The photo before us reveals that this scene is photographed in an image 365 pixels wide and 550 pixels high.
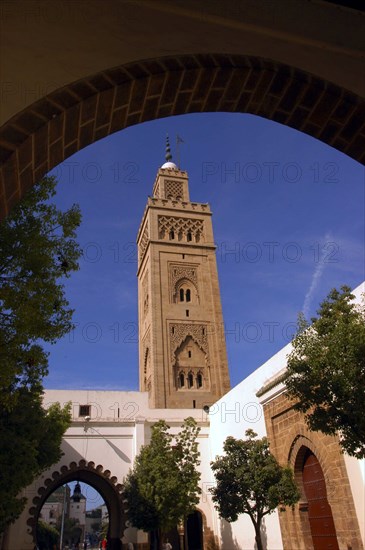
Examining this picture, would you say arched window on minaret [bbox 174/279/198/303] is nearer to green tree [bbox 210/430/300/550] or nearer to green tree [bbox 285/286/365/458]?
green tree [bbox 210/430/300/550]

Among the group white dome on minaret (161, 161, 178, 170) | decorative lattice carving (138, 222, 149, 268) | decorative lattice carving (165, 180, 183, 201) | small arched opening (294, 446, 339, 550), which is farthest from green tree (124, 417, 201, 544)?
white dome on minaret (161, 161, 178, 170)

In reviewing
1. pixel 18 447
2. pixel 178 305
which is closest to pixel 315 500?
pixel 18 447

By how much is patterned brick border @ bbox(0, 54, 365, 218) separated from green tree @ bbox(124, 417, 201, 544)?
13.0 meters

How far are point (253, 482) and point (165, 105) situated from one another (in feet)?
32.1

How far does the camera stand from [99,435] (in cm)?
1778

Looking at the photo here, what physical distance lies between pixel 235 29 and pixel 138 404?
734 inches

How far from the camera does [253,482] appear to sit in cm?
1053

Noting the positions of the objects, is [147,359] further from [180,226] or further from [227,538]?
[227,538]

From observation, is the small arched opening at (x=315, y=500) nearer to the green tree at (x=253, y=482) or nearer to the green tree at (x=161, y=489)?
the green tree at (x=253, y=482)

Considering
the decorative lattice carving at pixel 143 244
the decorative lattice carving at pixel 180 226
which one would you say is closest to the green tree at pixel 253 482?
the decorative lattice carving at pixel 180 226

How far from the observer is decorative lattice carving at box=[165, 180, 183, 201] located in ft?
114

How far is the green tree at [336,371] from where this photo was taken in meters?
6.32

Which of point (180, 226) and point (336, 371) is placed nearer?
point (336, 371)

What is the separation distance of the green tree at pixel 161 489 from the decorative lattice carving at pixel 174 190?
22.4m
